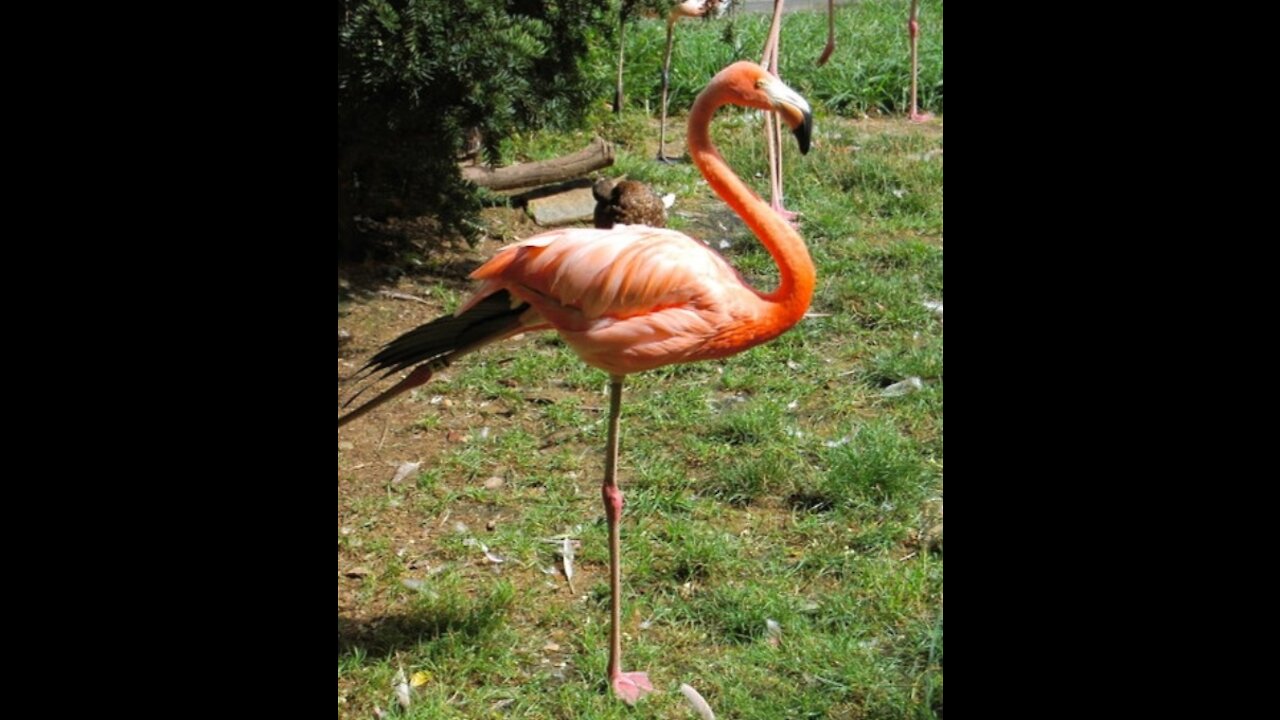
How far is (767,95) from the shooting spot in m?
3.01

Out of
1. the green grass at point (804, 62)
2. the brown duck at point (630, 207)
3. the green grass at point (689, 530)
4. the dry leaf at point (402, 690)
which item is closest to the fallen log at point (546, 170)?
the brown duck at point (630, 207)

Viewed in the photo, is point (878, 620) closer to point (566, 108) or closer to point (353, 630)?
point (353, 630)

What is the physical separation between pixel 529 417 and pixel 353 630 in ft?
4.47

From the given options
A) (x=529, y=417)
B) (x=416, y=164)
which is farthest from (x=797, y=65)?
(x=529, y=417)

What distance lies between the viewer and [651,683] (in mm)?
3020

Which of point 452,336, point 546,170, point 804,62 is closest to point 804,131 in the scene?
point 452,336

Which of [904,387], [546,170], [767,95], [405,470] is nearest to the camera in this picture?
[767,95]

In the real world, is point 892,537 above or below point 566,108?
below

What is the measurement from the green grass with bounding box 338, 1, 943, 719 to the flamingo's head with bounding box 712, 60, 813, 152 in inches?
48.7

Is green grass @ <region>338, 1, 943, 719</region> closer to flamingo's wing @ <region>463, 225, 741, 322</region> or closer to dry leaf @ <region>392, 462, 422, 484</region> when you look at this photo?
dry leaf @ <region>392, 462, 422, 484</region>

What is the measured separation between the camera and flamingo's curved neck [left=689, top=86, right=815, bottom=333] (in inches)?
117

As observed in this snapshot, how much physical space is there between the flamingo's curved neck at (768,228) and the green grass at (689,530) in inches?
33.4

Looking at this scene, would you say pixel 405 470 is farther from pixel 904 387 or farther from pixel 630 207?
pixel 904 387

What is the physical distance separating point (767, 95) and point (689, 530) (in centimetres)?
135
